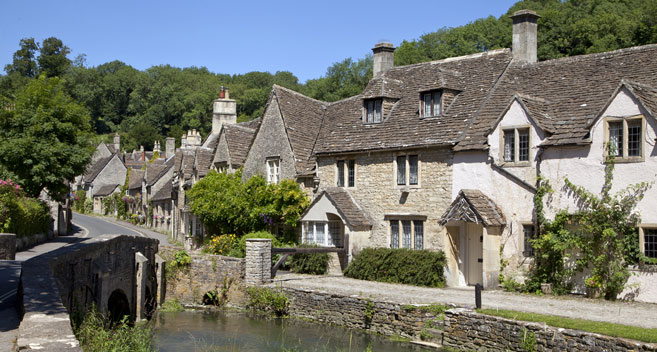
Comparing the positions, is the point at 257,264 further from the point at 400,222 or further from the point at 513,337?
the point at 513,337

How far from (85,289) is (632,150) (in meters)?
17.0

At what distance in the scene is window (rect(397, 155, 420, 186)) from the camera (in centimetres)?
2645

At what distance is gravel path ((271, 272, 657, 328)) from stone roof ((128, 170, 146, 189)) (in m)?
49.7

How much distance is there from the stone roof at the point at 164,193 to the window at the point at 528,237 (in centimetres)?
3730

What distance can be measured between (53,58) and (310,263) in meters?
110

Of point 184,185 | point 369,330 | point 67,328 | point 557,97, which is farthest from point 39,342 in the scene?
point 184,185

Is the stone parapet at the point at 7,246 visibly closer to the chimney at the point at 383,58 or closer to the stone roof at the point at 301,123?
the stone roof at the point at 301,123

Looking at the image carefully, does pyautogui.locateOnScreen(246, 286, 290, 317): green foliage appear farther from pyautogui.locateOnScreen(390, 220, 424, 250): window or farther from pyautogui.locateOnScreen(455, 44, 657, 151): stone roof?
pyautogui.locateOnScreen(455, 44, 657, 151): stone roof

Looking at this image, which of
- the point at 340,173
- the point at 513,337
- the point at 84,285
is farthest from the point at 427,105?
the point at 84,285

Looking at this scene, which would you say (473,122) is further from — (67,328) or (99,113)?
(99,113)

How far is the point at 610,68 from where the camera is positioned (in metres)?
Result: 23.4

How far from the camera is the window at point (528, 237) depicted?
2275 centimetres

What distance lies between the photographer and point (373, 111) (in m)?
29.6

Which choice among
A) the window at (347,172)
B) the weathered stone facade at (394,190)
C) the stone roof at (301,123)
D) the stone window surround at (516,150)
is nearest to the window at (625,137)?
the stone window surround at (516,150)
